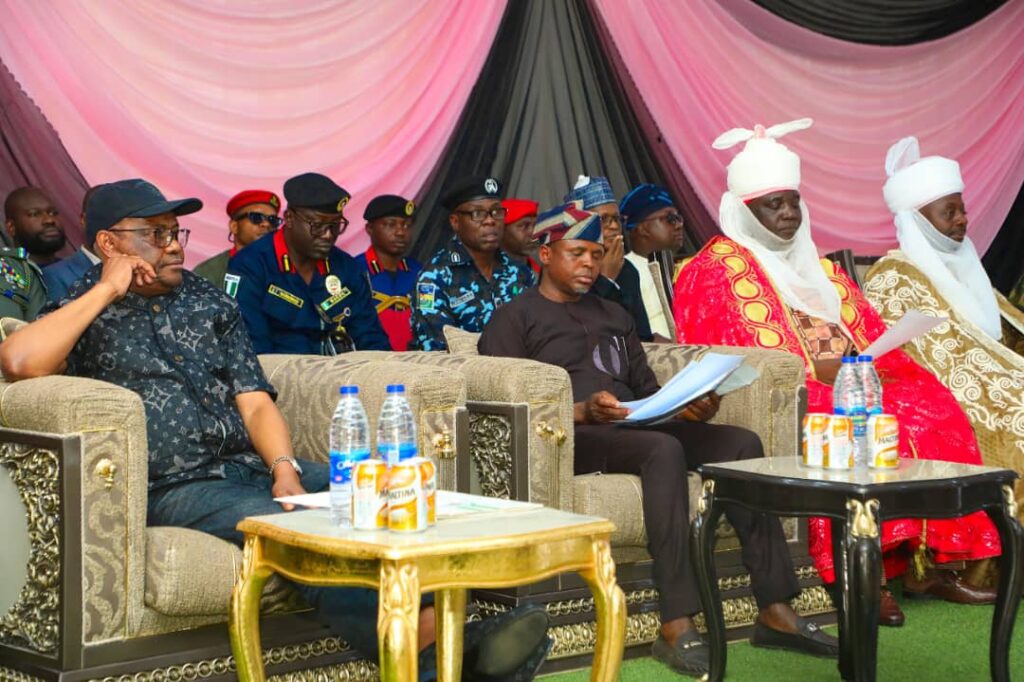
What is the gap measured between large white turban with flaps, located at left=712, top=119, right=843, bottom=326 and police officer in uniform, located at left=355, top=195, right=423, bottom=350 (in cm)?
119

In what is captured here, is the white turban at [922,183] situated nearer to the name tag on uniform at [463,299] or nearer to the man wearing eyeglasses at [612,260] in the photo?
the man wearing eyeglasses at [612,260]

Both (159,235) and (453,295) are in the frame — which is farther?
(453,295)

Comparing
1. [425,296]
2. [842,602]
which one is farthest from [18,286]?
[842,602]

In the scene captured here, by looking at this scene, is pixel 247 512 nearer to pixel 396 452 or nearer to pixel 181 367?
pixel 181 367

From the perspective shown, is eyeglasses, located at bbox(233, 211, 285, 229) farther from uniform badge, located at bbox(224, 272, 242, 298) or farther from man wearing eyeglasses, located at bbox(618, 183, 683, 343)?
man wearing eyeglasses, located at bbox(618, 183, 683, 343)

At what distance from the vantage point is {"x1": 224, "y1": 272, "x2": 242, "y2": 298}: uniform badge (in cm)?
405

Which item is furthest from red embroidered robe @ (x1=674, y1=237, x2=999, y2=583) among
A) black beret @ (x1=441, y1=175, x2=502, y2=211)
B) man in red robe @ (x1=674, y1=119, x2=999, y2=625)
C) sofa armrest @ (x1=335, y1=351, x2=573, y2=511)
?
sofa armrest @ (x1=335, y1=351, x2=573, y2=511)

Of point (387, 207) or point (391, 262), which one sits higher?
point (387, 207)

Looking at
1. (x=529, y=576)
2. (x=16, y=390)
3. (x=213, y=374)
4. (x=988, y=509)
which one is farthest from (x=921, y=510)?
(x=16, y=390)

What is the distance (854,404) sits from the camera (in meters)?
3.21

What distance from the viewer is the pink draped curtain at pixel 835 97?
19.5ft

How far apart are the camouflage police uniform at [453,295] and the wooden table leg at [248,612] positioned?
1910mm

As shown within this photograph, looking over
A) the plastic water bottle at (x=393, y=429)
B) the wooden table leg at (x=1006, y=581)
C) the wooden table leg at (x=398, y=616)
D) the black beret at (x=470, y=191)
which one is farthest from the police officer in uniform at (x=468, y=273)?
the wooden table leg at (x=398, y=616)

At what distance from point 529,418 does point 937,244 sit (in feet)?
8.50
